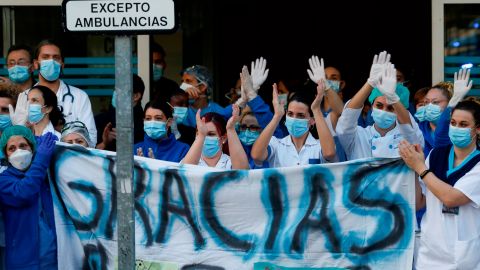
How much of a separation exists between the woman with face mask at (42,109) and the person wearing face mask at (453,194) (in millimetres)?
2609

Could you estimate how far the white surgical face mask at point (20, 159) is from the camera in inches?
273

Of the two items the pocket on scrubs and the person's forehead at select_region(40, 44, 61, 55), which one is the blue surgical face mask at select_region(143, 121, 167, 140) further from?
the pocket on scrubs

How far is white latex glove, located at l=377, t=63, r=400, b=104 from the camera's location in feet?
23.7

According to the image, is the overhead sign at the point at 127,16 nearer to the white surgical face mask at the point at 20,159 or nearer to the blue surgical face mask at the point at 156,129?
the white surgical face mask at the point at 20,159

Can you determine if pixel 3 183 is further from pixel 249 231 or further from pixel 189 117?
pixel 189 117

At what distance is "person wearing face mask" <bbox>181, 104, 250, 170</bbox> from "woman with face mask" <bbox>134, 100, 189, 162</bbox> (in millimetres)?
333

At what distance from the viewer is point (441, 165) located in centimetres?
664

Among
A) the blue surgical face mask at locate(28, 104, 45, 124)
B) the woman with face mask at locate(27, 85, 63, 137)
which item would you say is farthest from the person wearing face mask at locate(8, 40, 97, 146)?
the blue surgical face mask at locate(28, 104, 45, 124)

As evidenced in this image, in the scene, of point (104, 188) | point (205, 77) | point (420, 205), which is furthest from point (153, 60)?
point (420, 205)

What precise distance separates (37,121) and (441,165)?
288 cm

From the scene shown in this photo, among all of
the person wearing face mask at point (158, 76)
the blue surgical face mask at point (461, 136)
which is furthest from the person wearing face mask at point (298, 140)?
the person wearing face mask at point (158, 76)

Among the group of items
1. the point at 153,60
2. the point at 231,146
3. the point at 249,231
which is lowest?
the point at 249,231

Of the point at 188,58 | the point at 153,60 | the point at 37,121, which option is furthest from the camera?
the point at 188,58

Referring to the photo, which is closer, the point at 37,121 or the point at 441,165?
the point at 441,165
